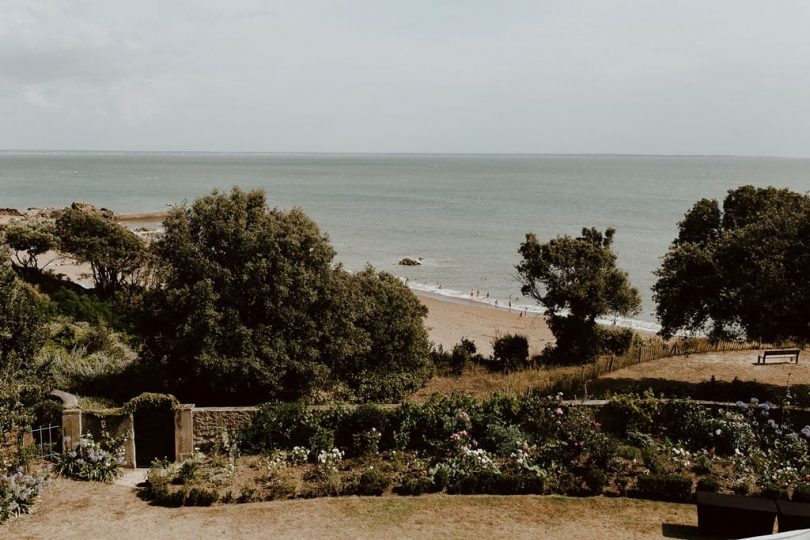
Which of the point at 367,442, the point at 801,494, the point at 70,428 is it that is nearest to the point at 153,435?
the point at 70,428

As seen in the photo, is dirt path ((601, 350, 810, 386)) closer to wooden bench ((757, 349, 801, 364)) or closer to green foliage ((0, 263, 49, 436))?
wooden bench ((757, 349, 801, 364))

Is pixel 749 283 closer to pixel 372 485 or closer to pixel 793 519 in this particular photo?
pixel 793 519

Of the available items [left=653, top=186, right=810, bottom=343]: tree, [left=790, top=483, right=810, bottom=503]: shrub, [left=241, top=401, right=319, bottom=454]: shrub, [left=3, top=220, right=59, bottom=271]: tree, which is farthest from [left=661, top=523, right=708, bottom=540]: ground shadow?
[left=3, top=220, right=59, bottom=271]: tree

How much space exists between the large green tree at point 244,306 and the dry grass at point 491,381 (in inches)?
168

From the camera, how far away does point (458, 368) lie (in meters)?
26.1

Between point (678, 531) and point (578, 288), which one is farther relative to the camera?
point (578, 288)

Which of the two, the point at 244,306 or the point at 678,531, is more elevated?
the point at 244,306

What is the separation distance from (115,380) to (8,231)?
78.2ft

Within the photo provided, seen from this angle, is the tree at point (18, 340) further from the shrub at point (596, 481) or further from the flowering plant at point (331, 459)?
the shrub at point (596, 481)

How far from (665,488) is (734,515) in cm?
209

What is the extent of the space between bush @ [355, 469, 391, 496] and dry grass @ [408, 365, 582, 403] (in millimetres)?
7104

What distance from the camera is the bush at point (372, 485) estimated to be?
45.2 feet

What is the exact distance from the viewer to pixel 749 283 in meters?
19.0

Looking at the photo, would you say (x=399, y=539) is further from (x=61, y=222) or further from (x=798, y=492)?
(x=61, y=222)
